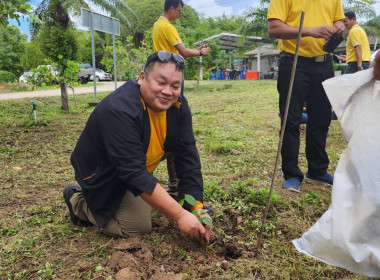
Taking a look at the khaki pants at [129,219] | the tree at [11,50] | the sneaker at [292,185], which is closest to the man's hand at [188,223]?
the khaki pants at [129,219]

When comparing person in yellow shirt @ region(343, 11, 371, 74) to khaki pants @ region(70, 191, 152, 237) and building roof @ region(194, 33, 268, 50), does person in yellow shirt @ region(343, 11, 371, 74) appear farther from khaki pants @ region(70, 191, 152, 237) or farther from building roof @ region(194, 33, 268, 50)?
building roof @ region(194, 33, 268, 50)

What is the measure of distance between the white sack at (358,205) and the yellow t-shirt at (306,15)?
1.23 metres

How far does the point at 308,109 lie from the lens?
2.85 metres

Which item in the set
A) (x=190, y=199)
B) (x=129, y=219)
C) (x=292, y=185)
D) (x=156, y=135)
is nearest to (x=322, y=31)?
(x=292, y=185)

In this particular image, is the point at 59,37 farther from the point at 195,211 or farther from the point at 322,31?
the point at 195,211

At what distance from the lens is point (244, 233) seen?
2141mm

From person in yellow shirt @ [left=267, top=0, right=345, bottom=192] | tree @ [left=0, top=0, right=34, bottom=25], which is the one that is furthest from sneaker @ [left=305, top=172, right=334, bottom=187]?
tree @ [left=0, top=0, right=34, bottom=25]

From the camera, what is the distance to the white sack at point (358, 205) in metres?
1.20

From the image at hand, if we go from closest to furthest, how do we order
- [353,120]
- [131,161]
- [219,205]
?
[353,120], [131,161], [219,205]

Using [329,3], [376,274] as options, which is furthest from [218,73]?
→ [376,274]

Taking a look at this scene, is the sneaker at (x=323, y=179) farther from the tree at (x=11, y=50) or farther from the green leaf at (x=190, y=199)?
the tree at (x=11, y=50)

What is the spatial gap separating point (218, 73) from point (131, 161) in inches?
1026

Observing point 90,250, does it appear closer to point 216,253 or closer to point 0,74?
point 216,253

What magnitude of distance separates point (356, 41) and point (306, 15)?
3245mm
